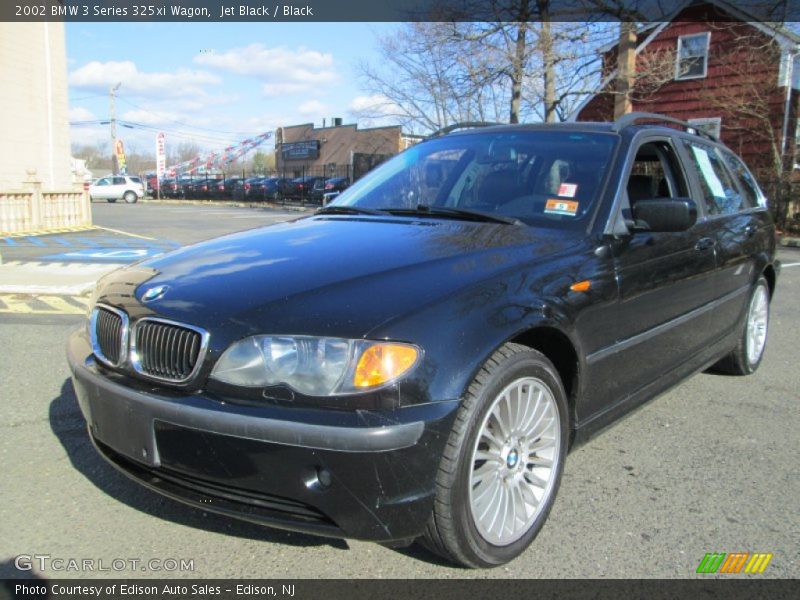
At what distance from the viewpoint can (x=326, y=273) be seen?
2.47 meters

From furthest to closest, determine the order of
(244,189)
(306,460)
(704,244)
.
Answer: (244,189), (704,244), (306,460)

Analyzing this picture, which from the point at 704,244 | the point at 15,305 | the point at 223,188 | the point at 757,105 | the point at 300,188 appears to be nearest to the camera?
the point at 704,244

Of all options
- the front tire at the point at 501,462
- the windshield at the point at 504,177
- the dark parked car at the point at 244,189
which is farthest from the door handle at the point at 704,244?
the dark parked car at the point at 244,189

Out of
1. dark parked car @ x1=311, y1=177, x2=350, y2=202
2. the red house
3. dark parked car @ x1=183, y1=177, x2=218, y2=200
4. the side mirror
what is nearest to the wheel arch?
the side mirror

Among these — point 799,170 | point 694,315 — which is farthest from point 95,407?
point 799,170

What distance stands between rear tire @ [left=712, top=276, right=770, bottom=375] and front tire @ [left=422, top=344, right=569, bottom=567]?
8.98ft

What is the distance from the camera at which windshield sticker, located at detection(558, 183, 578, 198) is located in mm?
3197

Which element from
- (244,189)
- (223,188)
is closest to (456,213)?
(244,189)

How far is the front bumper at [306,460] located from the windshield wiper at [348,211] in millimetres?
1639

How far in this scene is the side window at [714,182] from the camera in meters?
4.09

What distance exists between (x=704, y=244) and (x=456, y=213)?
1.59 metres

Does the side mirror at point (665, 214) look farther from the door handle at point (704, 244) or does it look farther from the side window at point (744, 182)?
the side window at point (744, 182)

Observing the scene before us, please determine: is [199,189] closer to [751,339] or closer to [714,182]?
[751,339]

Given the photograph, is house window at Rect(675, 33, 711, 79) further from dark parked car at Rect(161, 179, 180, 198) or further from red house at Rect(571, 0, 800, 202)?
dark parked car at Rect(161, 179, 180, 198)
